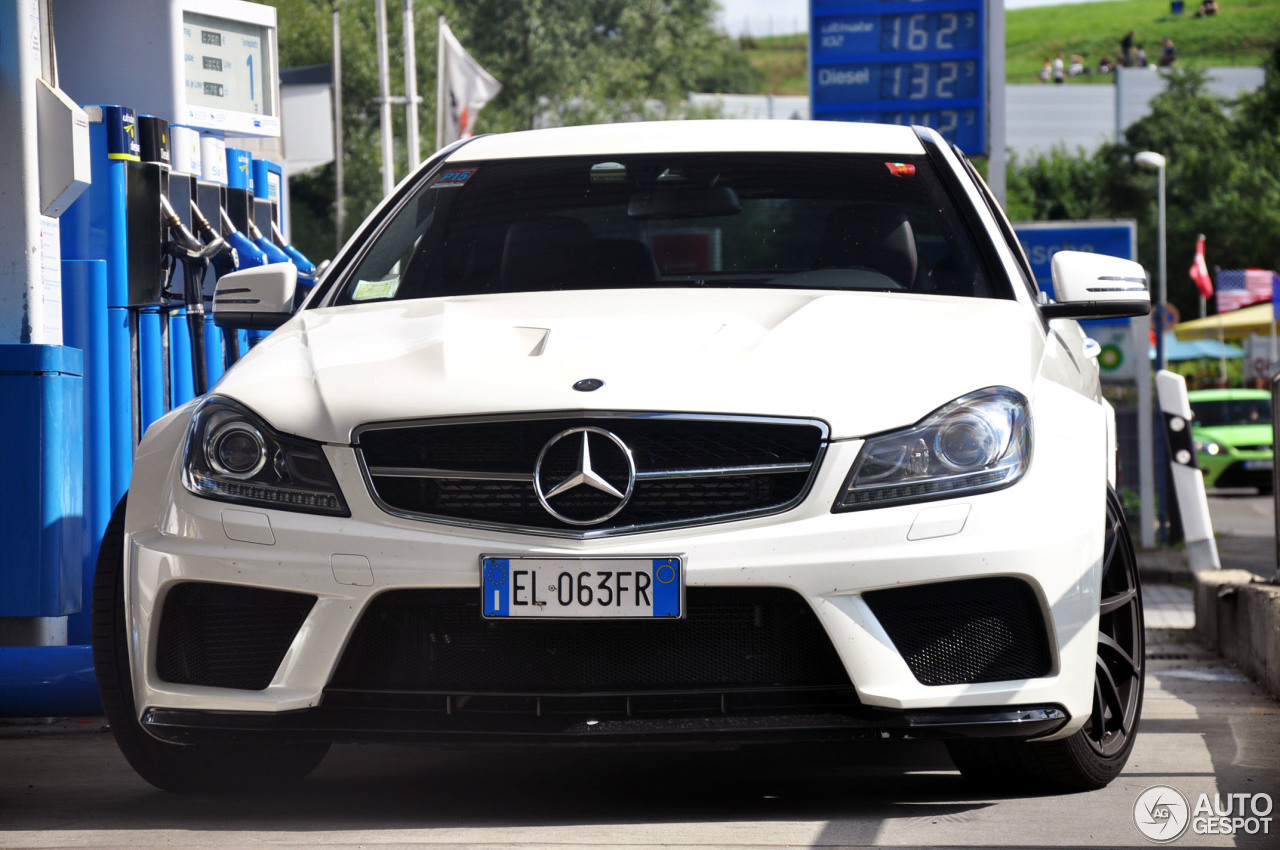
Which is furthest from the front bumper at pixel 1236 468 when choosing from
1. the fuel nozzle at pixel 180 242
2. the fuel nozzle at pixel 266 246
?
the fuel nozzle at pixel 180 242

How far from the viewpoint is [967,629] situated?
3.63m

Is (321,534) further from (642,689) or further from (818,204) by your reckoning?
(818,204)

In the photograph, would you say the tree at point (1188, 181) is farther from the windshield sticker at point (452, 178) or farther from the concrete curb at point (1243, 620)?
the windshield sticker at point (452, 178)

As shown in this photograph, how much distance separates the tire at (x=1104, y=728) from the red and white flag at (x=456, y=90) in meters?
22.5

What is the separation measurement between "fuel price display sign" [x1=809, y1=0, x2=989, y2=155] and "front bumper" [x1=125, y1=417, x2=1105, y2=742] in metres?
13.6

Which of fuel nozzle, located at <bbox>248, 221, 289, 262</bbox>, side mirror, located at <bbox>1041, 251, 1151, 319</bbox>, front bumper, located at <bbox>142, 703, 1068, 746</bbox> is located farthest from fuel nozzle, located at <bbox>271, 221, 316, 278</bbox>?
front bumper, located at <bbox>142, 703, 1068, 746</bbox>

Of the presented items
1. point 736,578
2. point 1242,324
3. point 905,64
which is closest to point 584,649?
point 736,578

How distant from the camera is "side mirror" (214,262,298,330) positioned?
470cm

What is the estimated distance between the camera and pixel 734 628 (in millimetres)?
3592

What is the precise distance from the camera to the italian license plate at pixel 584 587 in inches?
138

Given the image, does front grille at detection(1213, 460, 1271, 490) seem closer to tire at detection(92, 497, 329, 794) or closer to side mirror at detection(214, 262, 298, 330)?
side mirror at detection(214, 262, 298, 330)

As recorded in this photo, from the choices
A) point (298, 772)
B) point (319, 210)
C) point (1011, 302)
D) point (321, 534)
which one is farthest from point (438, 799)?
point (319, 210)

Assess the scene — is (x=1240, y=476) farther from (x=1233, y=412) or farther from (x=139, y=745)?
(x=139, y=745)

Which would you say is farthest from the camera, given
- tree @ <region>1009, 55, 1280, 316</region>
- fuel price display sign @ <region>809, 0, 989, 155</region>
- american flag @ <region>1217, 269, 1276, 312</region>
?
tree @ <region>1009, 55, 1280, 316</region>
